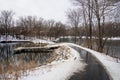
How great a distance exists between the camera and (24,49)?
4581 centimetres

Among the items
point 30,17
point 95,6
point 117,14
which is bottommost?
point 117,14

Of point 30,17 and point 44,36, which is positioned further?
point 30,17

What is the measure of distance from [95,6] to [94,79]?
21.5m

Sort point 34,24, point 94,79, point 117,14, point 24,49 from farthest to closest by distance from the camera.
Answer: point 34,24 → point 24,49 → point 117,14 → point 94,79

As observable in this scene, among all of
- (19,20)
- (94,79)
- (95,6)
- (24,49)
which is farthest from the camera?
(19,20)

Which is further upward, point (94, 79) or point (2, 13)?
point (2, 13)

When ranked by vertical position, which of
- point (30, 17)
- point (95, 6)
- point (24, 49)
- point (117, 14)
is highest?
point (30, 17)

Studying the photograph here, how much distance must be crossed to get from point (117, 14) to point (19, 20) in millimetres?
114469

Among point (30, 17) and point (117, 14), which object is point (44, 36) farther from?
point (117, 14)

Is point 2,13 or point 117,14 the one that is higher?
point 2,13

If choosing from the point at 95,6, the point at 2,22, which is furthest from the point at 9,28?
the point at 95,6

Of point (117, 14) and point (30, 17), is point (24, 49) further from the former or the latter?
point (30, 17)

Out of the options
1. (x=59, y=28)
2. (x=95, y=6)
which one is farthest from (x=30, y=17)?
(x=95, y=6)

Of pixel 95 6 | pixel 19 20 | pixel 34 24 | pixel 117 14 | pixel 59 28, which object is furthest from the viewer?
pixel 19 20
